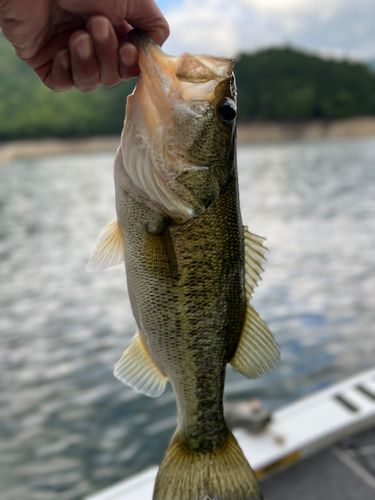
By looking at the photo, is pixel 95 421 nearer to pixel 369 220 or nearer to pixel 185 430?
pixel 185 430

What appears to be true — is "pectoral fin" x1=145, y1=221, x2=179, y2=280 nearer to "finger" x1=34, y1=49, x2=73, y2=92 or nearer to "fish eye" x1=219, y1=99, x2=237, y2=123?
"fish eye" x1=219, y1=99, x2=237, y2=123

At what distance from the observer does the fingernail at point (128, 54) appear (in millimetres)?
1473

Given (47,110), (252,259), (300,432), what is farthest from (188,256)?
(47,110)

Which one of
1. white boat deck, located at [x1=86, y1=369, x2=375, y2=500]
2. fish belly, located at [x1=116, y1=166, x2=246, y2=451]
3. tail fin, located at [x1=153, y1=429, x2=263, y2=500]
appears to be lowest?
white boat deck, located at [x1=86, y1=369, x2=375, y2=500]

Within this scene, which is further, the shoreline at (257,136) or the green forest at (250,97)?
the shoreline at (257,136)

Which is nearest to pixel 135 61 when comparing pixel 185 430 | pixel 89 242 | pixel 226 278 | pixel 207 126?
pixel 207 126

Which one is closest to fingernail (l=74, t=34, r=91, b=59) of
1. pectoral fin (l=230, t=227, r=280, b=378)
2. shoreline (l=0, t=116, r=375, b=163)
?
pectoral fin (l=230, t=227, r=280, b=378)

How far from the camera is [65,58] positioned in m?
1.59

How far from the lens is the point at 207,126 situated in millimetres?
1419

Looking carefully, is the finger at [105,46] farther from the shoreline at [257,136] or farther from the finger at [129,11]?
the shoreline at [257,136]

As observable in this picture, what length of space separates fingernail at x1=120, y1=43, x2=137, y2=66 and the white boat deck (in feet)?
10.5

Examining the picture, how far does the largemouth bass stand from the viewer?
4.58ft

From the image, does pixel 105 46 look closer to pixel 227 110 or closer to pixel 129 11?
pixel 129 11

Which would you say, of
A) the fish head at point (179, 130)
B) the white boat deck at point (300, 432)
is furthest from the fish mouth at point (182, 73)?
the white boat deck at point (300, 432)
